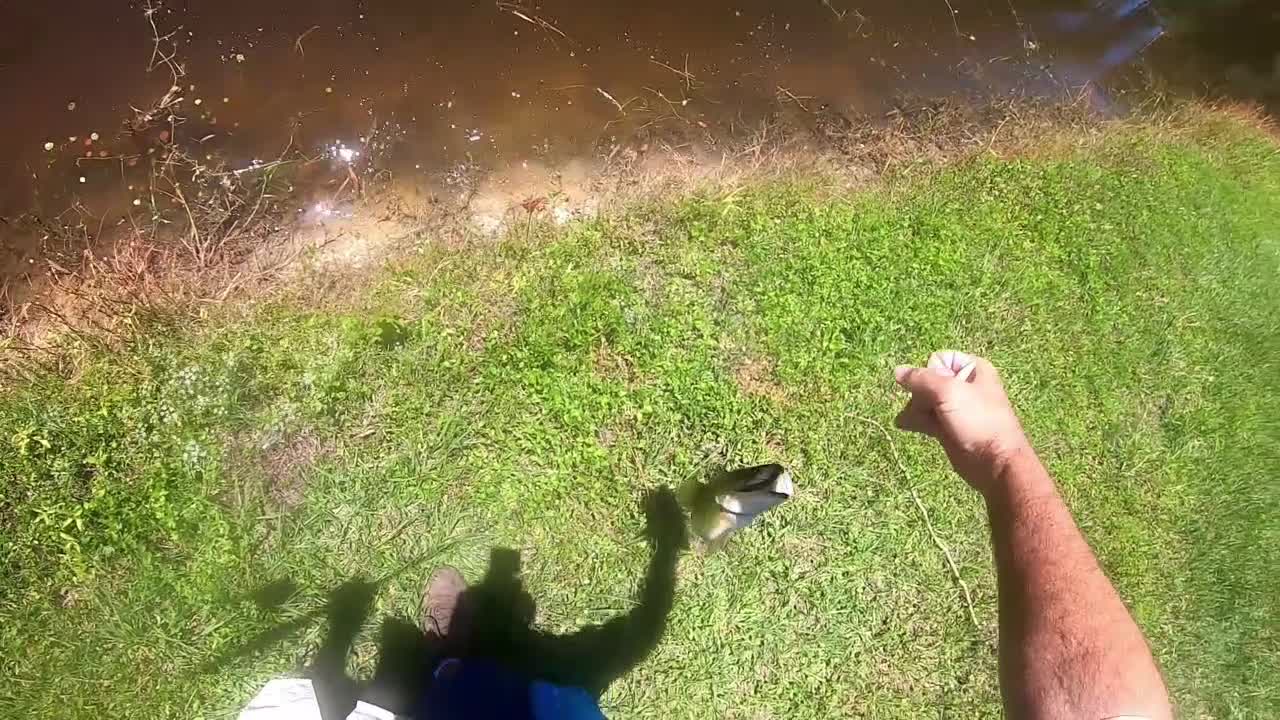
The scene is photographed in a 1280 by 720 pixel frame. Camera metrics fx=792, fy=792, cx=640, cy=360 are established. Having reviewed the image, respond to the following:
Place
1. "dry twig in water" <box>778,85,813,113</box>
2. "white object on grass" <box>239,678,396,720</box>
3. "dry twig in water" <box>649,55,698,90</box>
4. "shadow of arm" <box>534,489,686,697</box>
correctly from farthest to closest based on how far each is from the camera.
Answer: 1. "dry twig in water" <box>778,85,813,113</box>
2. "dry twig in water" <box>649,55,698,90</box>
3. "shadow of arm" <box>534,489,686,697</box>
4. "white object on grass" <box>239,678,396,720</box>

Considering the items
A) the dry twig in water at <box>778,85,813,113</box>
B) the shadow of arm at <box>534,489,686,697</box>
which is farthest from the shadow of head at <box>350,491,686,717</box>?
the dry twig in water at <box>778,85,813,113</box>

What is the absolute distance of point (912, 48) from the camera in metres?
4.34

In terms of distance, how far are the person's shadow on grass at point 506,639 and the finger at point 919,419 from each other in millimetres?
1446

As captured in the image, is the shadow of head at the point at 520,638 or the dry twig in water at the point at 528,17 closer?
the shadow of head at the point at 520,638

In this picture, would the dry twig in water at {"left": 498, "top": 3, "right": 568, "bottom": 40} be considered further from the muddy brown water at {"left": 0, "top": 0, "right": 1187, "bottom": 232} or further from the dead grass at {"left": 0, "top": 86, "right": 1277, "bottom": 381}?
the dead grass at {"left": 0, "top": 86, "right": 1277, "bottom": 381}

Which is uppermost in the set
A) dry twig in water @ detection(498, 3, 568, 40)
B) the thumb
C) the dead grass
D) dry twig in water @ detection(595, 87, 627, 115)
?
dry twig in water @ detection(498, 3, 568, 40)

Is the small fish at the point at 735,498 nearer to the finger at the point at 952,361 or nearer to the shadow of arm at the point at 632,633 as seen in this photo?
the shadow of arm at the point at 632,633

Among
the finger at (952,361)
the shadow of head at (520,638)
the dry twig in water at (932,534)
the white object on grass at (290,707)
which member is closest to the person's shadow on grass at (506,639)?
the shadow of head at (520,638)

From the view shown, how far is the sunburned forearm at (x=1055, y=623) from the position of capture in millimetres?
1669

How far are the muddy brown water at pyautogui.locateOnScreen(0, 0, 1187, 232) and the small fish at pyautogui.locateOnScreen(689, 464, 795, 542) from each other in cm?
171

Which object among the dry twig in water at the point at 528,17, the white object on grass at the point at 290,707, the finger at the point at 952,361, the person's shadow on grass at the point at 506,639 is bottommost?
the person's shadow on grass at the point at 506,639

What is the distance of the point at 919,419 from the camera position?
2043 millimetres

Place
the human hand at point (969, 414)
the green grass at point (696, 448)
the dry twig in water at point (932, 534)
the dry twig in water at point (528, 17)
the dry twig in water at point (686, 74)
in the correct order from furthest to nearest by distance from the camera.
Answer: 1. the dry twig in water at point (686, 74)
2. the dry twig in water at point (528, 17)
3. the dry twig in water at point (932, 534)
4. the green grass at point (696, 448)
5. the human hand at point (969, 414)

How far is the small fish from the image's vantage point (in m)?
2.71
